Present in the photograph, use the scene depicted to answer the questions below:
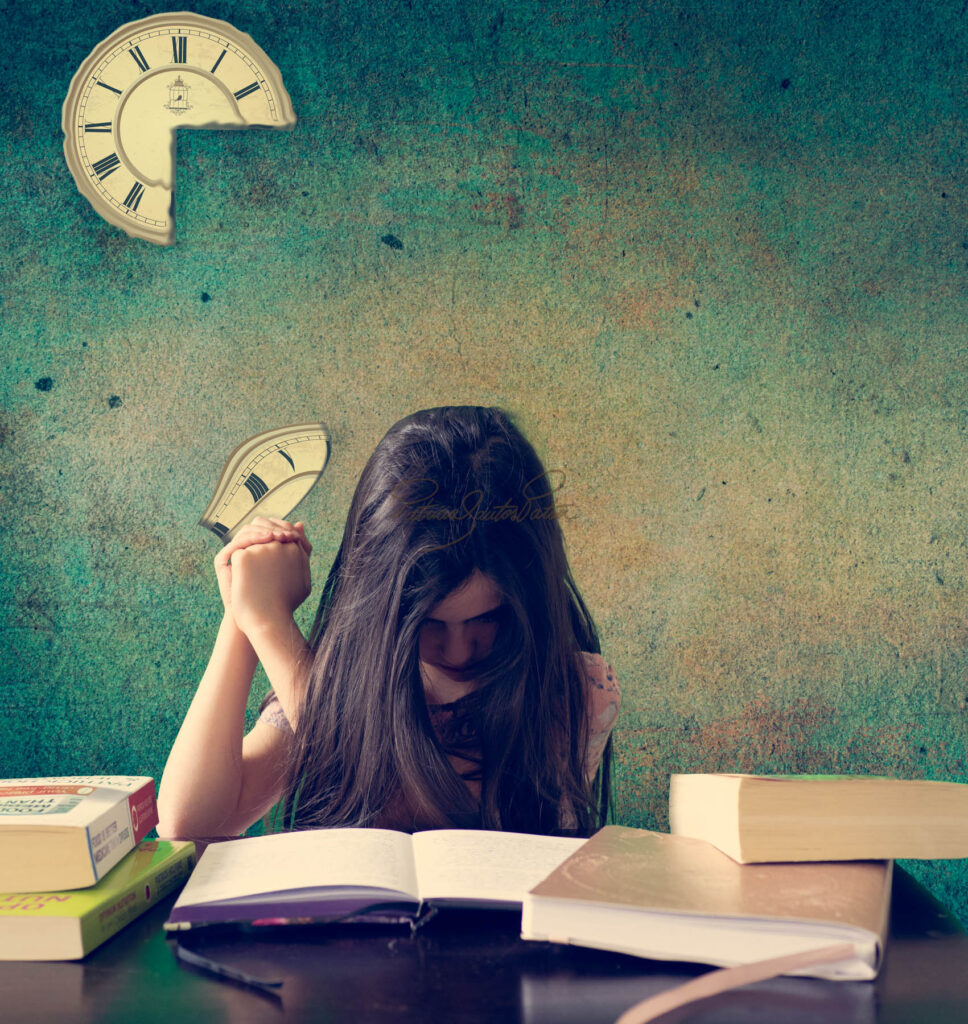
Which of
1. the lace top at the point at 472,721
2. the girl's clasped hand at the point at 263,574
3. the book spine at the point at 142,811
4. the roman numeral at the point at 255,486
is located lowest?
the lace top at the point at 472,721

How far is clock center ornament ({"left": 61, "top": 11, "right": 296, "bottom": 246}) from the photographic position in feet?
5.36

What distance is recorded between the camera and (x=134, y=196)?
1705 millimetres

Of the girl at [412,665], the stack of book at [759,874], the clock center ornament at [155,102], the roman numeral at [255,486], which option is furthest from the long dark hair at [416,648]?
the clock center ornament at [155,102]

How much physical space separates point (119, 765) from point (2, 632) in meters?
0.36

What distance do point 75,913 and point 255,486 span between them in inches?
44.3

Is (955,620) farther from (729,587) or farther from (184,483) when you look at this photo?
(184,483)

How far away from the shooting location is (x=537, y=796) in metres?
0.98

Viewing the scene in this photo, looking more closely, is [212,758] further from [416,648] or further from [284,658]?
[416,648]

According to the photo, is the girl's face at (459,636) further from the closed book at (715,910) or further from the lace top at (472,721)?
the closed book at (715,910)

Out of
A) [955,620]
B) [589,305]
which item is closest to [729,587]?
[955,620]

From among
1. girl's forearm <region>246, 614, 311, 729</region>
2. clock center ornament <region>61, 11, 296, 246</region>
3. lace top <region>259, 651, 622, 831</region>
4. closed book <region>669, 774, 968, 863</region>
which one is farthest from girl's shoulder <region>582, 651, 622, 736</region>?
clock center ornament <region>61, 11, 296, 246</region>

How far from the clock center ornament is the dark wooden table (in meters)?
1.54

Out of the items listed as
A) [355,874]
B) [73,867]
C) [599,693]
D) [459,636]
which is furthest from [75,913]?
[599,693]

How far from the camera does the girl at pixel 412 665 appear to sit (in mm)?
926
